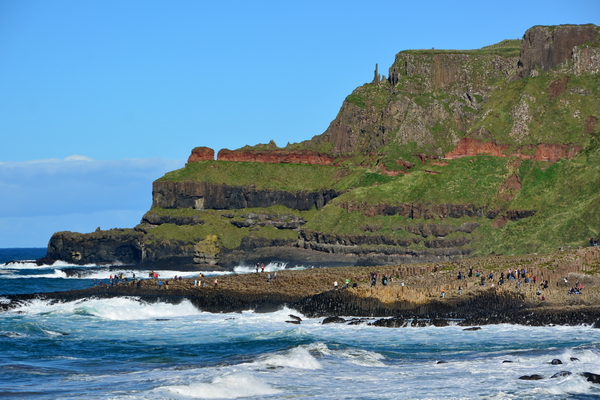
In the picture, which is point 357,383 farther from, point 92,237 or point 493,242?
point 92,237

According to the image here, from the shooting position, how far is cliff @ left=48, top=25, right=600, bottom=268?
471 feet

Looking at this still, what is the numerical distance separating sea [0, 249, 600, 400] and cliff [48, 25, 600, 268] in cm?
6444

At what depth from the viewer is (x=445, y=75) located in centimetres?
18938

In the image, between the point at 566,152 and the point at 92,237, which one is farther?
the point at 92,237

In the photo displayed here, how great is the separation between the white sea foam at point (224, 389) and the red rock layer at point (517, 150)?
4889 inches

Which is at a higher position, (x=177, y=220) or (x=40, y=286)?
(x=177, y=220)

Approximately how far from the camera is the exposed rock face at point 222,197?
189 m

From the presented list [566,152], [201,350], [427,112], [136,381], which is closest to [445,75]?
[427,112]

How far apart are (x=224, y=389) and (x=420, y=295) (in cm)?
3324

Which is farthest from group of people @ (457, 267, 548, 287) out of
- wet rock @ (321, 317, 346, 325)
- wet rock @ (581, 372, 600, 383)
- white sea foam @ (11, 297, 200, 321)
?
wet rock @ (581, 372, 600, 383)

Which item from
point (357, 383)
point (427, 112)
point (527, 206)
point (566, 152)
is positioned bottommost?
point (357, 383)

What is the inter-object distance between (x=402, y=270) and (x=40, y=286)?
5363cm

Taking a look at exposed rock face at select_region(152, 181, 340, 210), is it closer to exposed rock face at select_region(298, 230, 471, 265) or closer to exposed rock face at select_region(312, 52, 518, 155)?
exposed rock face at select_region(312, 52, 518, 155)

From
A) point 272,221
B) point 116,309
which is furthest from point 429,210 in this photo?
point 116,309
